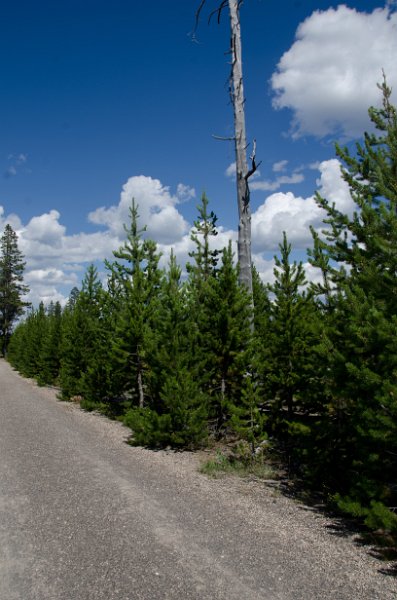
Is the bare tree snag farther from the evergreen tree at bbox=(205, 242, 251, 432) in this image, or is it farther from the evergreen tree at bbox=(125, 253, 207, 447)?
the evergreen tree at bbox=(125, 253, 207, 447)

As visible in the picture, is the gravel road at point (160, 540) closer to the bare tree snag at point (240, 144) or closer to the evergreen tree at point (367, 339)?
the evergreen tree at point (367, 339)

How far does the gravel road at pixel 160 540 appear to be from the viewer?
477cm

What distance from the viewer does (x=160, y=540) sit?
5918 mm

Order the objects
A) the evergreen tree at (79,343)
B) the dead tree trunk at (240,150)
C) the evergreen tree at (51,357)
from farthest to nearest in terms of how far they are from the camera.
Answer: the evergreen tree at (51,357) → the evergreen tree at (79,343) → the dead tree trunk at (240,150)

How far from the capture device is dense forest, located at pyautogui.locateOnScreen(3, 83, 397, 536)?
19.9 ft

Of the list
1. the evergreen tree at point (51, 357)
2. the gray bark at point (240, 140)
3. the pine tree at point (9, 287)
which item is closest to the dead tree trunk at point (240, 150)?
the gray bark at point (240, 140)

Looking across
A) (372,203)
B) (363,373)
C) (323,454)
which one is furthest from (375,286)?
(323,454)

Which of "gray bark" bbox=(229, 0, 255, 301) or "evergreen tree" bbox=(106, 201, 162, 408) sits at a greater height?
"gray bark" bbox=(229, 0, 255, 301)

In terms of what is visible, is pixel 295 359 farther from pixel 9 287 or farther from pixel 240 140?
pixel 9 287

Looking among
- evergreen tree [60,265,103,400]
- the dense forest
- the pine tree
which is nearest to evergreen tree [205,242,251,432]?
Result: the dense forest

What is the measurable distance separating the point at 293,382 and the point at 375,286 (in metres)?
4.40

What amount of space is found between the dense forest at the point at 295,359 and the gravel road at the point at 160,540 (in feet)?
3.19

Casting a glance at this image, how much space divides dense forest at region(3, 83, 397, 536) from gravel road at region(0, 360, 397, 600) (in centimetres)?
97

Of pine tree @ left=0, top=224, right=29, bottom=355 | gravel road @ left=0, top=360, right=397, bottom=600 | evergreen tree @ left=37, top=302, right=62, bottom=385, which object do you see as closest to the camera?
gravel road @ left=0, top=360, right=397, bottom=600
